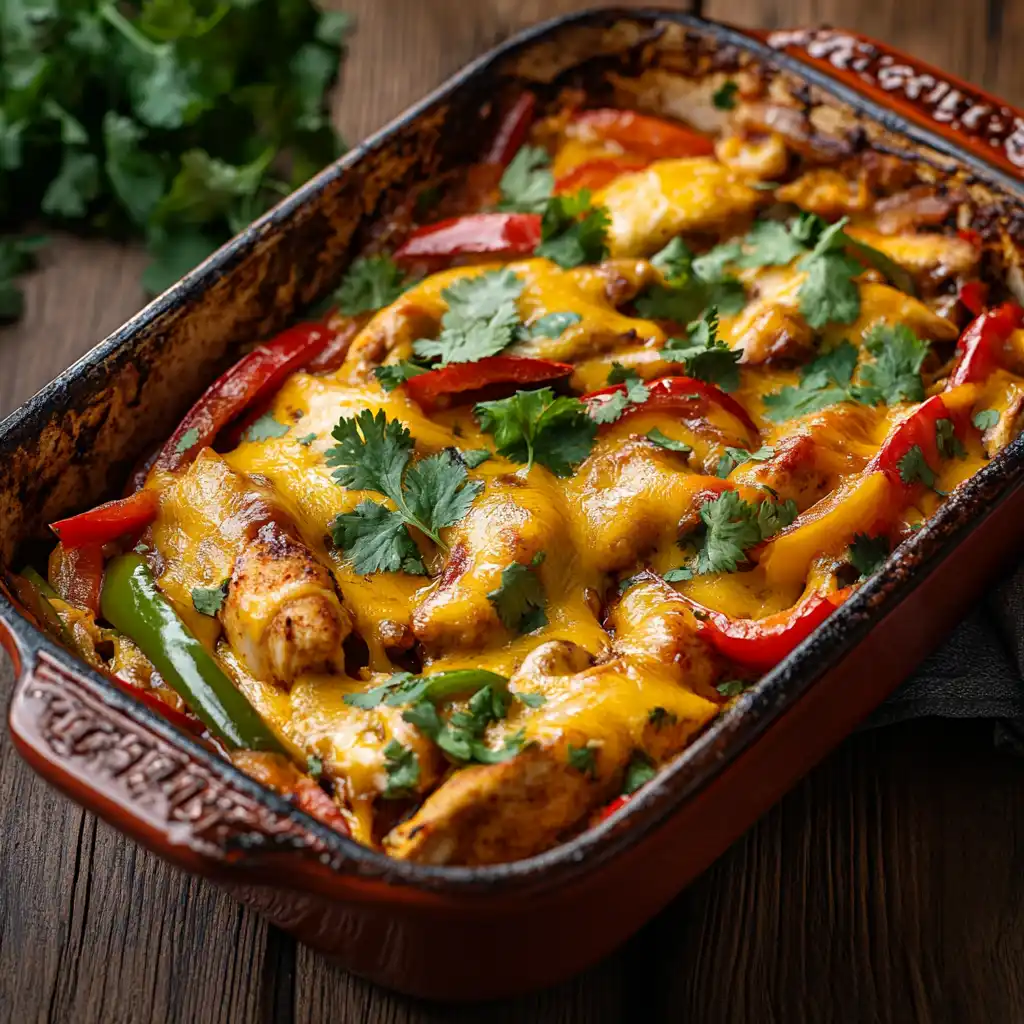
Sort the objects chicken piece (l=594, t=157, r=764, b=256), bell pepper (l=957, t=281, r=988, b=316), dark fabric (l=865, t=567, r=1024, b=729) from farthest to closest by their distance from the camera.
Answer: chicken piece (l=594, t=157, r=764, b=256)
bell pepper (l=957, t=281, r=988, b=316)
dark fabric (l=865, t=567, r=1024, b=729)

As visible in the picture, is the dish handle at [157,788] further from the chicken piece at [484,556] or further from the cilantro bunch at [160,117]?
the cilantro bunch at [160,117]

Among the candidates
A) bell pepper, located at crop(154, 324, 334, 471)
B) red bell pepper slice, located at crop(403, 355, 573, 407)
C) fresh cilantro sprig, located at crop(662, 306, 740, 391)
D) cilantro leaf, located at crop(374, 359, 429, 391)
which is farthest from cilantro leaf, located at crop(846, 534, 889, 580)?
bell pepper, located at crop(154, 324, 334, 471)

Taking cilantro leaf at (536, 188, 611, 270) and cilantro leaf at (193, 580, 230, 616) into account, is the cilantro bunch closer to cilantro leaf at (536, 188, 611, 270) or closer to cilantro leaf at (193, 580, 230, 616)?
cilantro leaf at (536, 188, 611, 270)

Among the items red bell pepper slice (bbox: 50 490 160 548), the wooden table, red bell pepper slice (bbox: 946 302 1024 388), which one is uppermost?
red bell pepper slice (bbox: 50 490 160 548)

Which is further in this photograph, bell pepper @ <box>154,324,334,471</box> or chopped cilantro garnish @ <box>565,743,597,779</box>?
bell pepper @ <box>154,324,334,471</box>

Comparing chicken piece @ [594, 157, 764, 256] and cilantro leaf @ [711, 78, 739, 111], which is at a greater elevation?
cilantro leaf @ [711, 78, 739, 111]

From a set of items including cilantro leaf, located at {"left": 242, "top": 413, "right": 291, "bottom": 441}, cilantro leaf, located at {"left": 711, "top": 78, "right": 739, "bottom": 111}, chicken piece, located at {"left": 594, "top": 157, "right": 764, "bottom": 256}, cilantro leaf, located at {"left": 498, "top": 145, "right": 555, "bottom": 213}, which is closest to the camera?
cilantro leaf, located at {"left": 242, "top": 413, "right": 291, "bottom": 441}

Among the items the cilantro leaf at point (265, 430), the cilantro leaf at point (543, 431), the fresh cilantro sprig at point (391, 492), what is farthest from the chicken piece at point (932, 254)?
the cilantro leaf at point (265, 430)

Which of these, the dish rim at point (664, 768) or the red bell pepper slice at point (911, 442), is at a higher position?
the dish rim at point (664, 768)
